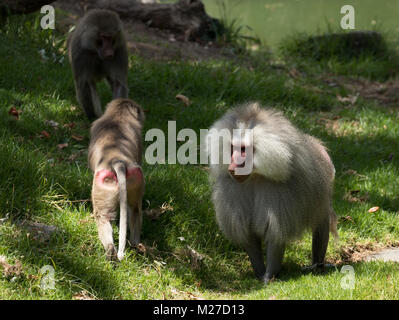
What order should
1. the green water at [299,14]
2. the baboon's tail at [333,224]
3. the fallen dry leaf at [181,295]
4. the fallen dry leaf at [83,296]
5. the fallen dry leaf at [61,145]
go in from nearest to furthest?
1. the fallen dry leaf at [83,296]
2. the fallen dry leaf at [181,295]
3. the baboon's tail at [333,224]
4. the fallen dry leaf at [61,145]
5. the green water at [299,14]

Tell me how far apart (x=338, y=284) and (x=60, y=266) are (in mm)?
1831

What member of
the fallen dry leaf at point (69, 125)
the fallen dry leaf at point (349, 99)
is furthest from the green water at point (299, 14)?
the fallen dry leaf at point (69, 125)

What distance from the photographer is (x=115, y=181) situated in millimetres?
4312

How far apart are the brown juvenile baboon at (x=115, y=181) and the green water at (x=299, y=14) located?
7177 millimetres

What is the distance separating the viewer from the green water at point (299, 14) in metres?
12.5

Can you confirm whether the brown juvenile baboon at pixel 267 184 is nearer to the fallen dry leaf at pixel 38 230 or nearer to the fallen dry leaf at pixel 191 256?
the fallen dry leaf at pixel 191 256

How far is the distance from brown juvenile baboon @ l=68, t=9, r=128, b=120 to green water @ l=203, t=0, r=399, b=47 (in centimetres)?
540

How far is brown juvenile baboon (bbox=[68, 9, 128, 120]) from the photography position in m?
6.52

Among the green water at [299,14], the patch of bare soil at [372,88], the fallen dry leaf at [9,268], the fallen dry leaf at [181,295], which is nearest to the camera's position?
the fallen dry leaf at [9,268]

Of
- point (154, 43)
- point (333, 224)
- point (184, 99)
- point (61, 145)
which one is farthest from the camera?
point (154, 43)

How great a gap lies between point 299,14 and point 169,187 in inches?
383

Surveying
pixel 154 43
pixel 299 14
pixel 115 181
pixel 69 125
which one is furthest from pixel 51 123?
pixel 299 14

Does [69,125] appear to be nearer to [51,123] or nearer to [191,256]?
[51,123]
